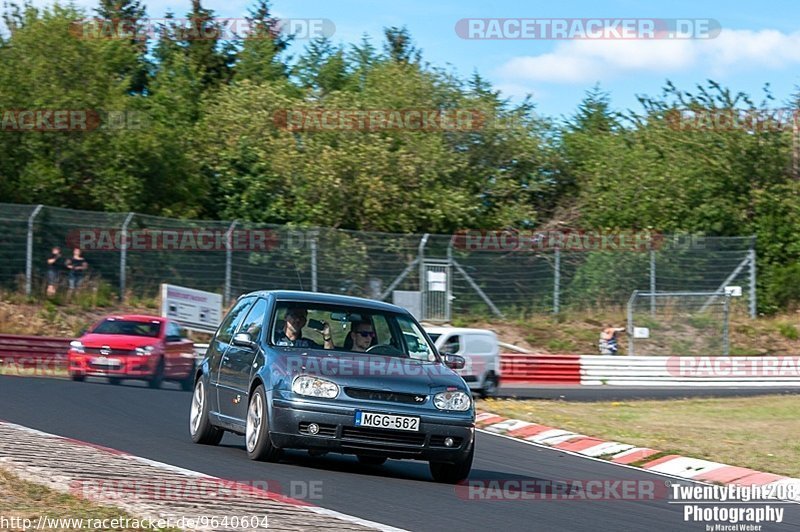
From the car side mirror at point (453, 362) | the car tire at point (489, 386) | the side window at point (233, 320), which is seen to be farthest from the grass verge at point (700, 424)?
the side window at point (233, 320)

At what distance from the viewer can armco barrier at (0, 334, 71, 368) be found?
26.1m

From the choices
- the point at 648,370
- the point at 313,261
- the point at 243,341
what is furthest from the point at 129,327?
the point at 648,370

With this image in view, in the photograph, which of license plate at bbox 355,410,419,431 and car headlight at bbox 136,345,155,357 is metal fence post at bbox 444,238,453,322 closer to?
car headlight at bbox 136,345,155,357

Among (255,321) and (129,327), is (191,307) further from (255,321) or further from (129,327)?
(255,321)

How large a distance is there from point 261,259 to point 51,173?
912 centimetres

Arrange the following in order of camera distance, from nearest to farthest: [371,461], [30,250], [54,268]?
[371,461] < [30,250] < [54,268]

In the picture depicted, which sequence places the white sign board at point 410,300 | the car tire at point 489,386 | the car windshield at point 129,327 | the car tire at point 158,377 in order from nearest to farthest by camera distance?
the car tire at point 158,377 < the car windshield at point 129,327 < the car tire at point 489,386 < the white sign board at point 410,300

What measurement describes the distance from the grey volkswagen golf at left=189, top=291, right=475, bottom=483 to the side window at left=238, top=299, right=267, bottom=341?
0.02 metres

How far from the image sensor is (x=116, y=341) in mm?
22547

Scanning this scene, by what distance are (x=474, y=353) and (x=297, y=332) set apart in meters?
14.1

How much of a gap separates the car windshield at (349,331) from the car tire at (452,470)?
1.01 m

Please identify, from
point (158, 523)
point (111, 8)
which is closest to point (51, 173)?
point (158, 523)

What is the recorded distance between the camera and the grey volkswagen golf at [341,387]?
32.0 ft

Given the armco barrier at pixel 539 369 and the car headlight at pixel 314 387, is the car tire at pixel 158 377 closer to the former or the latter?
the armco barrier at pixel 539 369
